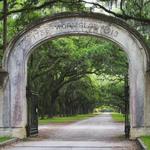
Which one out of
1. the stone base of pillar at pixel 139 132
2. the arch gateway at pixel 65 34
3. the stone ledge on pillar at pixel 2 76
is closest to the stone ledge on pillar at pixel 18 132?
the arch gateway at pixel 65 34

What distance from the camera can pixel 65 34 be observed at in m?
23.7

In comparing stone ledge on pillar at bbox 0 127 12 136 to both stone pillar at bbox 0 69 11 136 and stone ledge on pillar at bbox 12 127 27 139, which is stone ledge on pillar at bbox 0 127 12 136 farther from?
stone ledge on pillar at bbox 12 127 27 139

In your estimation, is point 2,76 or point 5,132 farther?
point 2,76

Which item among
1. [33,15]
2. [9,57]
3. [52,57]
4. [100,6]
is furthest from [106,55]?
[9,57]

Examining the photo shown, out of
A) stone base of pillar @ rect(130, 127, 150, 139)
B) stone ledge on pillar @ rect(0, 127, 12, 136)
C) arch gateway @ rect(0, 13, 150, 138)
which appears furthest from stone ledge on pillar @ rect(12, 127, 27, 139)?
stone base of pillar @ rect(130, 127, 150, 139)

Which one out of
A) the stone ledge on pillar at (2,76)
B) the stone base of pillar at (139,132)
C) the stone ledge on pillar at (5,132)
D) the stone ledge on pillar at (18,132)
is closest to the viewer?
the stone base of pillar at (139,132)

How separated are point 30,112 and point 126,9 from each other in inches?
278

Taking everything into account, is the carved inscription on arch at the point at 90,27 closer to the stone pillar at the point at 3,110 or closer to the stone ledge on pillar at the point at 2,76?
the stone ledge on pillar at the point at 2,76

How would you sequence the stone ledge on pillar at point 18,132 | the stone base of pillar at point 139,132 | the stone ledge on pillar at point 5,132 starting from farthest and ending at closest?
the stone ledge on pillar at point 18,132 → the stone ledge on pillar at point 5,132 → the stone base of pillar at point 139,132

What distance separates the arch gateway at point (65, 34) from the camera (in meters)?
23.2

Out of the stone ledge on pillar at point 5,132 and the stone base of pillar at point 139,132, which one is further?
the stone ledge on pillar at point 5,132

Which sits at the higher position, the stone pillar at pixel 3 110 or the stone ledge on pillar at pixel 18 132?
the stone pillar at pixel 3 110

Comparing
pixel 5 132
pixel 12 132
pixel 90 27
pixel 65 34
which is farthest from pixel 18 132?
pixel 90 27

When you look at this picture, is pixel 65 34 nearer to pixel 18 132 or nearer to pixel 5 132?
pixel 18 132
